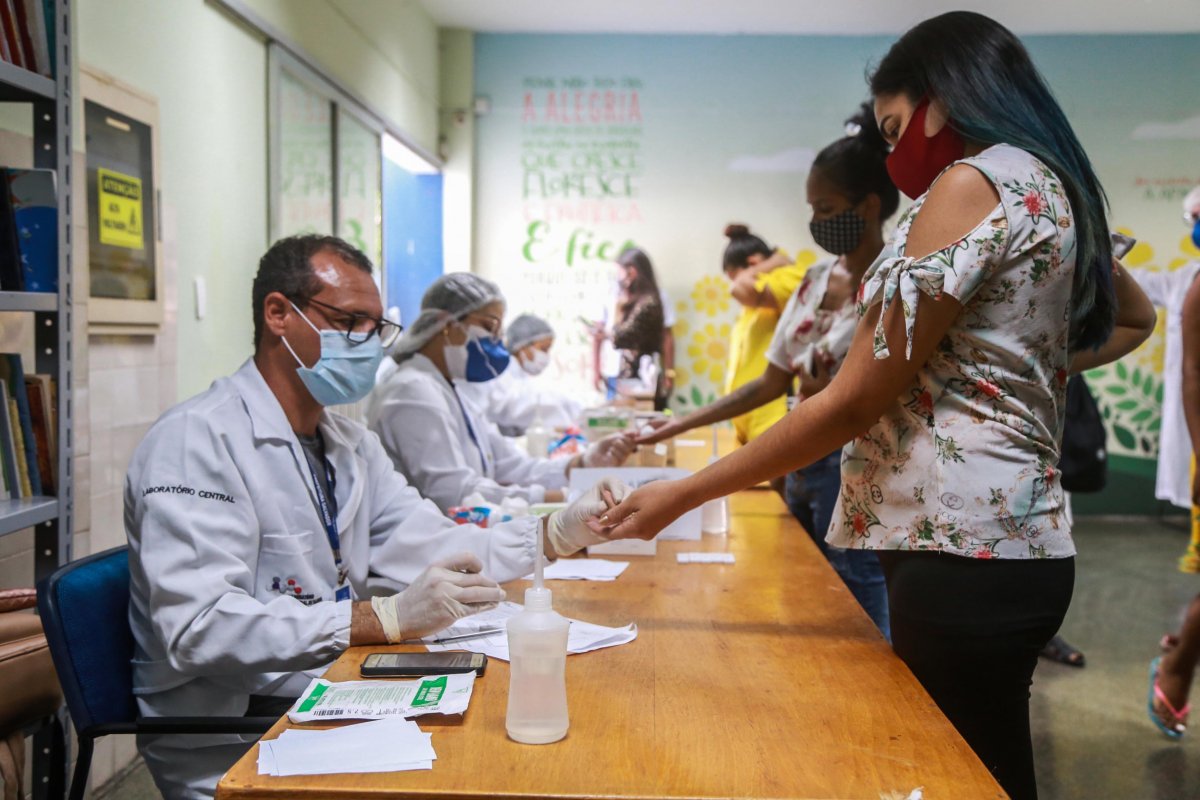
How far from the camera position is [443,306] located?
313 centimetres

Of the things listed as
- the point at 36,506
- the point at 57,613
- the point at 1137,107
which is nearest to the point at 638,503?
the point at 57,613

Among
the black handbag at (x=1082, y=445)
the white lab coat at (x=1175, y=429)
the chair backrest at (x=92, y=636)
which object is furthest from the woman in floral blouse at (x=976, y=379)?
the white lab coat at (x=1175, y=429)

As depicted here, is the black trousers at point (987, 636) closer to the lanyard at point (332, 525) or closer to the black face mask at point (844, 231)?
the lanyard at point (332, 525)

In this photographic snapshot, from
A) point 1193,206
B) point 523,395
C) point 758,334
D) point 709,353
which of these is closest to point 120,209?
point 758,334

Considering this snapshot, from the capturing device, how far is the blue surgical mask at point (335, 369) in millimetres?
1751

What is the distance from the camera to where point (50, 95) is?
5.87ft

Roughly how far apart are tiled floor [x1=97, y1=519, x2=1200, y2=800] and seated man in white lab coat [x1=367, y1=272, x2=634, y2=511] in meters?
1.13

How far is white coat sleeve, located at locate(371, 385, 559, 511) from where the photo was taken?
8.93 feet

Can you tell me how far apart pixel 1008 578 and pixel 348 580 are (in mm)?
1125

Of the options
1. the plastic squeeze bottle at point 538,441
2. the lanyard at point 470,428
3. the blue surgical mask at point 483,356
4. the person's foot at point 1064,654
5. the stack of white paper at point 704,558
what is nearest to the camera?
the stack of white paper at point 704,558

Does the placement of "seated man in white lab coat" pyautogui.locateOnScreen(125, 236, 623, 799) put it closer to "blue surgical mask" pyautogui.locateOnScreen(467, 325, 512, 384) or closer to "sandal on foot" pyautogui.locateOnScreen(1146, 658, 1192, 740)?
"blue surgical mask" pyautogui.locateOnScreen(467, 325, 512, 384)

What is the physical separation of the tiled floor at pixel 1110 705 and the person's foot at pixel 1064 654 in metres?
0.04

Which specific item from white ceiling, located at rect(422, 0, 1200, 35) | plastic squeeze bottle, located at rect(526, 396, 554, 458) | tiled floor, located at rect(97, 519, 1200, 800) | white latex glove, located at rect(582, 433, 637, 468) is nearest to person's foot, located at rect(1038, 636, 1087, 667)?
tiled floor, located at rect(97, 519, 1200, 800)

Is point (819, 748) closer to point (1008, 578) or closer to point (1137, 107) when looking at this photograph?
point (1008, 578)
